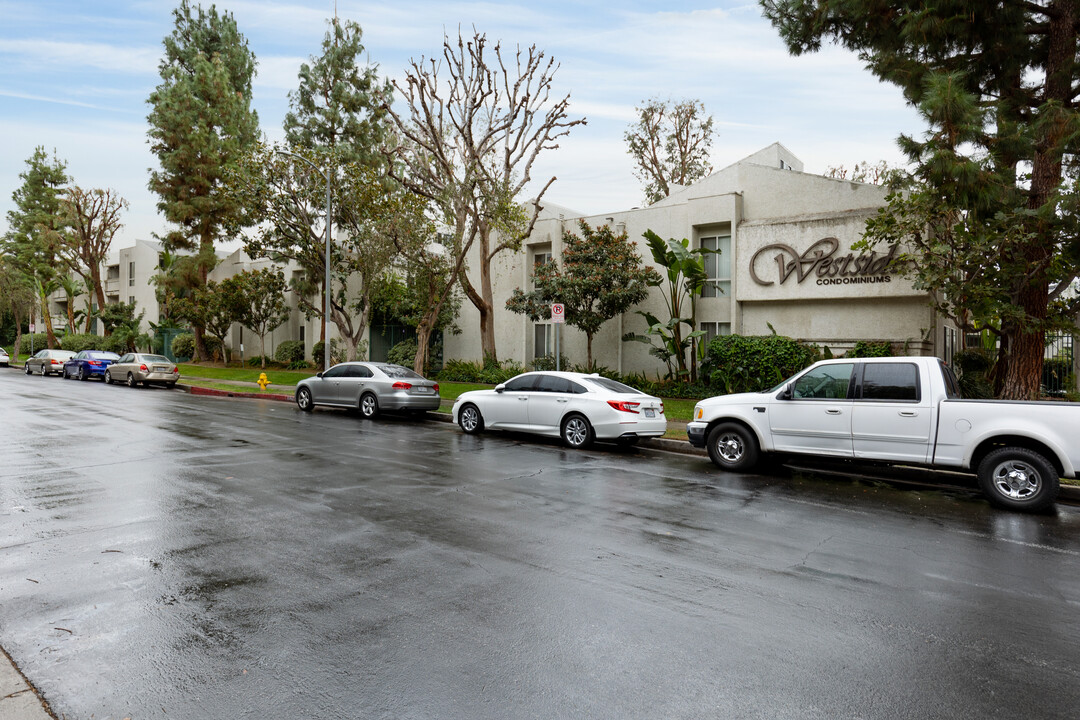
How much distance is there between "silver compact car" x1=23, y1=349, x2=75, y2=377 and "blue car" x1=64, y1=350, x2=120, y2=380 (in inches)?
132

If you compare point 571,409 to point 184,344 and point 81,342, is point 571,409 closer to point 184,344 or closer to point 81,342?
point 184,344

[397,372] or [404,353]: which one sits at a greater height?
[404,353]

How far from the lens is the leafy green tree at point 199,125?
37375 mm

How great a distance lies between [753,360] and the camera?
1917 centimetres

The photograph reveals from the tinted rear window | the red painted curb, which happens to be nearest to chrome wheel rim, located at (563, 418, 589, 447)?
the tinted rear window

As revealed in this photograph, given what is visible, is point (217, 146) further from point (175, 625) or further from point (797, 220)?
point (175, 625)

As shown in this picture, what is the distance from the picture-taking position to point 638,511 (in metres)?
7.82

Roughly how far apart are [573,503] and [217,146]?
122 feet

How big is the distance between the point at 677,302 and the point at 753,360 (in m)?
4.02

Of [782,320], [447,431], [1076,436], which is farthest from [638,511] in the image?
[782,320]

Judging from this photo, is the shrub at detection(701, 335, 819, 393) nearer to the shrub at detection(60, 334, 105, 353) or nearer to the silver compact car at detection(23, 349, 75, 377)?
the silver compact car at detection(23, 349, 75, 377)

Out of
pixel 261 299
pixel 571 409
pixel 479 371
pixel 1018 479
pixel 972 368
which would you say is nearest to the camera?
pixel 1018 479

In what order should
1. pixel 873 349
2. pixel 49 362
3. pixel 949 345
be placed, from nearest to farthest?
pixel 873 349 → pixel 949 345 → pixel 49 362

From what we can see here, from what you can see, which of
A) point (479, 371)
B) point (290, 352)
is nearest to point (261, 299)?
point (290, 352)
